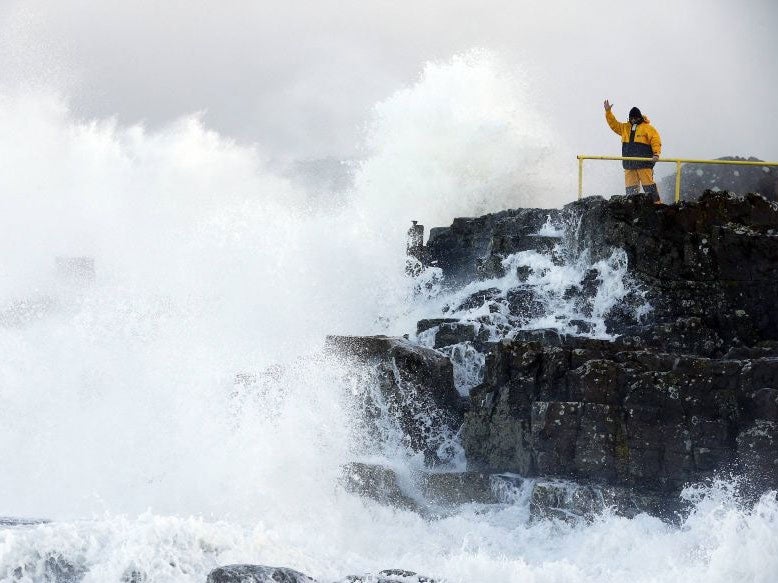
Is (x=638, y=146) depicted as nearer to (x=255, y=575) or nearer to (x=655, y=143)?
(x=655, y=143)

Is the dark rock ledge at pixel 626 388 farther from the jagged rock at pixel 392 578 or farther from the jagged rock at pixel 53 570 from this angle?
the jagged rock at pixel 53 570

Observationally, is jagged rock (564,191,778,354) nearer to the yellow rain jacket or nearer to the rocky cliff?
the rocky cliff

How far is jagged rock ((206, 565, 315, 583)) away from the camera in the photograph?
733 centimetres

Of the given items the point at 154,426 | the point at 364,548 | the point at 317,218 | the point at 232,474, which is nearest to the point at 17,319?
the point at 317,218

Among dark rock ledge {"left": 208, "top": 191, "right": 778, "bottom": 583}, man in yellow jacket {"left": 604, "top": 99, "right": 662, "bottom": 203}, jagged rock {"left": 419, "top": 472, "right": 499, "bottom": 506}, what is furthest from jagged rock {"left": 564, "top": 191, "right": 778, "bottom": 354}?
jagged rock {"left": 419, "top": 472, "right": 499, "bottom": 506}

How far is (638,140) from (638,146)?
0.09 meters

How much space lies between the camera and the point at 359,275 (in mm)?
20031

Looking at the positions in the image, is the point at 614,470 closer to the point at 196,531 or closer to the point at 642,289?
the point at 642,289

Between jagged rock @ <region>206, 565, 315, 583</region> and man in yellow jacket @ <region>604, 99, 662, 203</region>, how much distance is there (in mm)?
9148

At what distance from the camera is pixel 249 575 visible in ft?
24.1

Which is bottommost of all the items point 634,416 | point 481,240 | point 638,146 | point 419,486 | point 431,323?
point 419,486

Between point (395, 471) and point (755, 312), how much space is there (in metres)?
4.79

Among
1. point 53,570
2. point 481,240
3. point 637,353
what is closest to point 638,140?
point 481,240

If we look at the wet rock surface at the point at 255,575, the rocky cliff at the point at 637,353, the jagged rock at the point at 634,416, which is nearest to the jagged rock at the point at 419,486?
the rocky cliff at the point at 637,353
